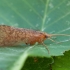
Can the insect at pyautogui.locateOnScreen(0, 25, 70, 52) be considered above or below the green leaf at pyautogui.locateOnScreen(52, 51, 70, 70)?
above

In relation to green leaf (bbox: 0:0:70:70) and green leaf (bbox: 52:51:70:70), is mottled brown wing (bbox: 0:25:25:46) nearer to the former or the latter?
green leaf (bbox: 0:0:70:70)

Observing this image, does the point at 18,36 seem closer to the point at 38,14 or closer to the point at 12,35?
the point at 12,35

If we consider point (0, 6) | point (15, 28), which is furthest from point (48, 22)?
point (0, 6)

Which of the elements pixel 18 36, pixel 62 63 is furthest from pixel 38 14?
pixel 62 63

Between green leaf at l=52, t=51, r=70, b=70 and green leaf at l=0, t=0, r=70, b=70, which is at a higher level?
green leaf at l=0, t=0, r=70, b=70

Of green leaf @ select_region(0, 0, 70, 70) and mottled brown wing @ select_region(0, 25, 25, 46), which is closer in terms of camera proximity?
green leaf @ select_region(0, 0, 70, 70)

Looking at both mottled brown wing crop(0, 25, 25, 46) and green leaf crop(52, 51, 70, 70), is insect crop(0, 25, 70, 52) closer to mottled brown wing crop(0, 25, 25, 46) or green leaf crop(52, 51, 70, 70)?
mottled brown wing crop(0, 25, 25, 46)

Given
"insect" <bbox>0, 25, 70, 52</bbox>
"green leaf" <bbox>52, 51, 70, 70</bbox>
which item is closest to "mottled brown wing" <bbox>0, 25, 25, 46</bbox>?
"insect" <bbox>0, 25, 70, 52</bbox>

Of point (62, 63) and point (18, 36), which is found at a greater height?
point (18, 36)

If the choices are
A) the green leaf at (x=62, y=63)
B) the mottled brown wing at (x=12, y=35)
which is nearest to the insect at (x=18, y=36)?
Answer: the mottled brown wing at (x=12, y=35)

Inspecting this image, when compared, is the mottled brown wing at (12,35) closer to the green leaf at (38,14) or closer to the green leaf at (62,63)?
the green leaf at (38,14)

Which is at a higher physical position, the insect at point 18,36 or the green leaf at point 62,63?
the insect at point 18,36
